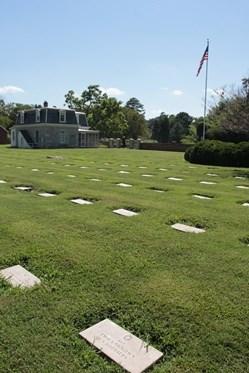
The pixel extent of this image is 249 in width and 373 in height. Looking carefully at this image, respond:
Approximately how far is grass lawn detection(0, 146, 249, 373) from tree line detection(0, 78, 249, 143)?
8.33 metres

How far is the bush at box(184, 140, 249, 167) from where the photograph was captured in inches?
592

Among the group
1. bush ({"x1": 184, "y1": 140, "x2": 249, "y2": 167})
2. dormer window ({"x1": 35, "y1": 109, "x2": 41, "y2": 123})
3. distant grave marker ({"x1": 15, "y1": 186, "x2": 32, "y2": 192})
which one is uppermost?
dormer window ({"x1": 35, "y1": 109, "x2": 41, "y2": 123})

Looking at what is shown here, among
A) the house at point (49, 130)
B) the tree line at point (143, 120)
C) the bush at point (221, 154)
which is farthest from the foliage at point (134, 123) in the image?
the bush at point (221, 154)

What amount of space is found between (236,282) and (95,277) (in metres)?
1.11

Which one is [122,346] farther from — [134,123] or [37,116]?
[134,123]

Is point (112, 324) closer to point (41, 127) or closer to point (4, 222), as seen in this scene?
point (4, 222)

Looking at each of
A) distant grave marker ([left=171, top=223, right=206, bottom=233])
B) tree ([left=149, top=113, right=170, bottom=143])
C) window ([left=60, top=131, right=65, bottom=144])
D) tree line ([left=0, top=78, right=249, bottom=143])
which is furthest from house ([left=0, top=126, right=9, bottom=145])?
distant grave marker ([left=171, top=223, right=206, bottom=233])

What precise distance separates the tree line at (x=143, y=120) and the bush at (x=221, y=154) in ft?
5.21

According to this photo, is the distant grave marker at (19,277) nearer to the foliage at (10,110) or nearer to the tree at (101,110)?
the tree at (101,110)

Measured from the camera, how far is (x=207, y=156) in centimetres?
1588

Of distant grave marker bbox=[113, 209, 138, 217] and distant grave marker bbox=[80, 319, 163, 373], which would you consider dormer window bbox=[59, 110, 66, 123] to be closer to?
distant grave marker bbox=[113, 209, 138, 217]

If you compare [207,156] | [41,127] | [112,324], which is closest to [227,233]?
[112,324]

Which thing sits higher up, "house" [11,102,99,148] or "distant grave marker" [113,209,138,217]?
"house" [11,102,99,148]

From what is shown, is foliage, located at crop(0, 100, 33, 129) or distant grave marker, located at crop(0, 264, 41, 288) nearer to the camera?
distant grave marker, located at crop(0, 264, 41, 288)
